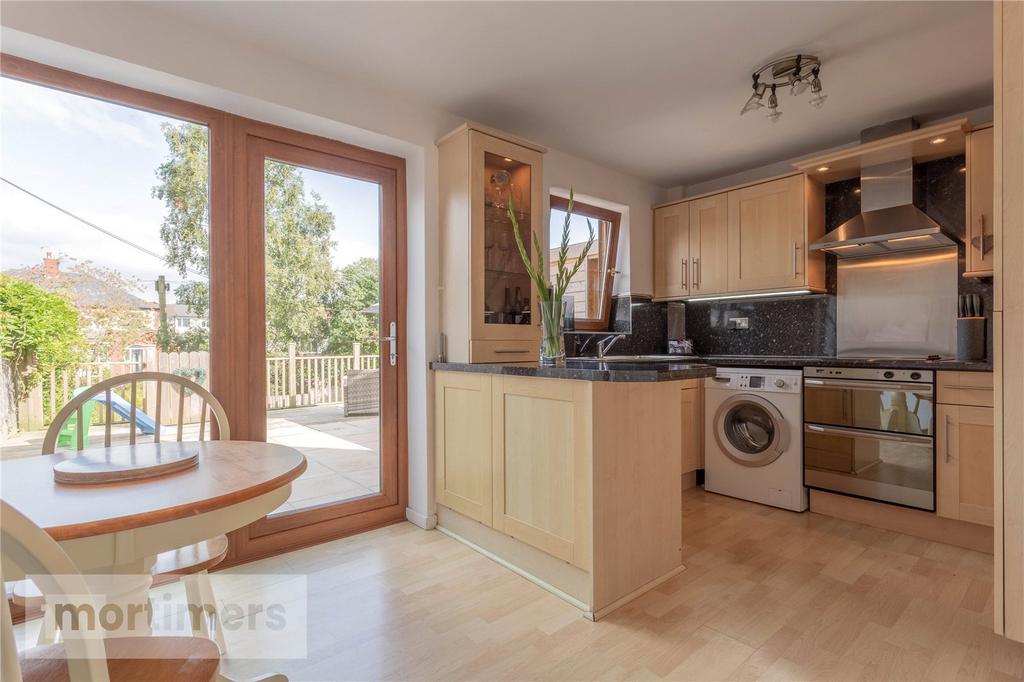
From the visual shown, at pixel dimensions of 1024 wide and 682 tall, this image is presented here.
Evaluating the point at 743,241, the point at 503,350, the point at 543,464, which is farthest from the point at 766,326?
the point at 543,464

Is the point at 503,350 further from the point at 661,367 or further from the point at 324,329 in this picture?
the point at 661,367

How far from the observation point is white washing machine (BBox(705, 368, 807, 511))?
3.15m

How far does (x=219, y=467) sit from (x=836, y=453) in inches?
127

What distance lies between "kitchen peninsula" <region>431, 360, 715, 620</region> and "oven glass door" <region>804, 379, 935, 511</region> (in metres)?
1.34

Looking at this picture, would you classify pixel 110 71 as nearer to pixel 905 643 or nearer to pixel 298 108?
pixel 298 108

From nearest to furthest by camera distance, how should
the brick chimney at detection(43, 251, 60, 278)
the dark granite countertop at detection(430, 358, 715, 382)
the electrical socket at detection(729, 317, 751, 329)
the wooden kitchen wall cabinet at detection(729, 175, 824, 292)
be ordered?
the dark granite countertop at detection(430, 358, 715, 382) → the brick chimney at detection(43, 251, 60, 278) → the wooden kitchen wall cabinet at detection(729, 175, 824, 292) → the electrical socket at detection(729, 317, 751, 329)

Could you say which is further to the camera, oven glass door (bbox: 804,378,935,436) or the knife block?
the knife block

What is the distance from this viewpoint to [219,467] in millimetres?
1285

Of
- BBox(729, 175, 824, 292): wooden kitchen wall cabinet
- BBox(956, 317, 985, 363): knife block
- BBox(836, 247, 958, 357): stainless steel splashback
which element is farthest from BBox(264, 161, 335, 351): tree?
BBox(956, 317, 985, 363): knife block

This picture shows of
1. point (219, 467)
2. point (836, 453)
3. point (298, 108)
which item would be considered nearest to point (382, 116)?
point (298, 108)

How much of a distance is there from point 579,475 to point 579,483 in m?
0.03

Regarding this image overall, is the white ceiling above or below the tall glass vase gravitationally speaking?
above

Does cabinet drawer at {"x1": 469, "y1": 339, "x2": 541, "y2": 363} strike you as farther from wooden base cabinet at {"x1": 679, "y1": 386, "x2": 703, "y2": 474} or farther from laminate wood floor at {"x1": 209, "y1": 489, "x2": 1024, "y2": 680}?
wooden base cabinet at {"x1": 679, "y1": 386, "x2": 703, "y2": 474}

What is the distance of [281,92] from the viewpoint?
239 cm
